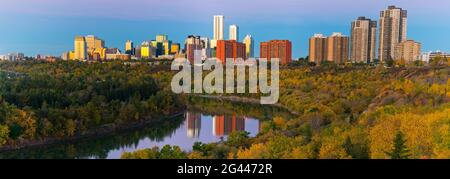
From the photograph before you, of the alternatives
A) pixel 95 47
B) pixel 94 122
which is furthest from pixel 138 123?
pixel 95 47

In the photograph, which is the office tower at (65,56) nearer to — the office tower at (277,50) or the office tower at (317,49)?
the office tower at (277,50)

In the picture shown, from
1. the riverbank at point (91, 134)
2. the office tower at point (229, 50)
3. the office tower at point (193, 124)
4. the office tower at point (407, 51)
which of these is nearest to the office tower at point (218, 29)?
the office tower at point (229, 50)

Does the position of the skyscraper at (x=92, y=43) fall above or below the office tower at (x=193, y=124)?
above

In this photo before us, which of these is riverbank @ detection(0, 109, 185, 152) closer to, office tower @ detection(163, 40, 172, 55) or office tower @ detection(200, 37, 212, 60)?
office tower @ detection(200, 37, 212, 60)

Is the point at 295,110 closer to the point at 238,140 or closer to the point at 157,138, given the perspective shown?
the point at 157,138

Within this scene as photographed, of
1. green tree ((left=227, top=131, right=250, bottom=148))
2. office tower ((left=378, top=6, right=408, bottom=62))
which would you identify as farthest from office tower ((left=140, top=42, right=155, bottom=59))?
green tree ((left=227, top=131, right=250, bottom=148))
